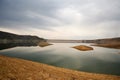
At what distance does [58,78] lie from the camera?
11.1m

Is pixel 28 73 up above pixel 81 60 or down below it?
above

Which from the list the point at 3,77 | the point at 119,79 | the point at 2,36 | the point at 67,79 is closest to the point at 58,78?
the point at 67,79

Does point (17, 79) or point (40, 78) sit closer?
point (17, 79)

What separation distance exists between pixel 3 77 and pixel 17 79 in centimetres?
115

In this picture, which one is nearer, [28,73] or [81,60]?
[28,73]

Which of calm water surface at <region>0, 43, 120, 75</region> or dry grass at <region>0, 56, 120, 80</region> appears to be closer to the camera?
dry grass at <region>0, 56, 120, 80</region>

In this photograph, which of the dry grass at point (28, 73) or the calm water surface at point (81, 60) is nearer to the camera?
the dry grass at point (28, 73)

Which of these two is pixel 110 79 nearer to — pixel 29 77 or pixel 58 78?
pixel 58 78

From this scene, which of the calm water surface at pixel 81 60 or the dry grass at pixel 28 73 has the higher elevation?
the dry grass at pixel 28 73

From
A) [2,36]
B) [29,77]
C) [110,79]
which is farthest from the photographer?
[2,36]

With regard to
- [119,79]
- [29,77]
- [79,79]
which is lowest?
[119,79]

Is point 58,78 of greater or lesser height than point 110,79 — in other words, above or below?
above

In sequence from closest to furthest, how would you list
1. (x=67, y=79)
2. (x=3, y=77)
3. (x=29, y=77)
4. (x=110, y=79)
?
1. (x=3, y=77)
2. (x=29, y=77)
3. (x=67, y=79)
4. (x=110, y=79)

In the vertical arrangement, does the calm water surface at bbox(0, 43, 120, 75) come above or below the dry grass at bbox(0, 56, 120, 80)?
below
